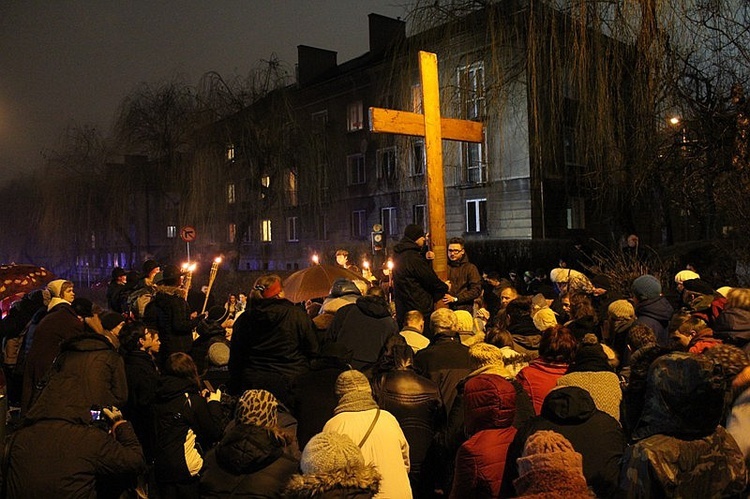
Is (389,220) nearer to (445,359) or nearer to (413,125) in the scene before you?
(413,125)

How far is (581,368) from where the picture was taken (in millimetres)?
4207

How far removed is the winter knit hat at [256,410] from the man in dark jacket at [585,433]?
133 cm

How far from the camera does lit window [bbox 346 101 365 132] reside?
36344mm

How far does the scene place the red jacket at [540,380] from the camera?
4426mm

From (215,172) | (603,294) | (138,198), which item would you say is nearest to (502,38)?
(603,294)

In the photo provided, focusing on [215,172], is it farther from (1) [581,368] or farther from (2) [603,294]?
(1) [581,368]

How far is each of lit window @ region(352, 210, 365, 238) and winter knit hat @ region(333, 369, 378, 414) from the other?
105 feet

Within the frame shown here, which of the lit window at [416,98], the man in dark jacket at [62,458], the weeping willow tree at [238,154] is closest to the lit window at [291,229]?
the weeping willow tree at [238,154]

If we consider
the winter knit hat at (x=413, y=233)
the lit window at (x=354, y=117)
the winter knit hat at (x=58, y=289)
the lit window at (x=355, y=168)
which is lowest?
the winter knit hat at (x=58, y=289)

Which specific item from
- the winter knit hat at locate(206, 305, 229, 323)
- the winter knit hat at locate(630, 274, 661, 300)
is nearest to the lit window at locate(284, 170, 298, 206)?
the winter knit hat at locate(206, 305, 229, 323)

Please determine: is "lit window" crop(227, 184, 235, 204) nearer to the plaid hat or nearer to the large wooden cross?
the large wooden cross

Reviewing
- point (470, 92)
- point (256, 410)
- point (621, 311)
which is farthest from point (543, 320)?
point (470, 92)

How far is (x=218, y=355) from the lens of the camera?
7887mm

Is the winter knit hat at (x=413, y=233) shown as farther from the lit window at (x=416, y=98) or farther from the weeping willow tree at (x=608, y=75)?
the lit window at (x=416, y=98)
